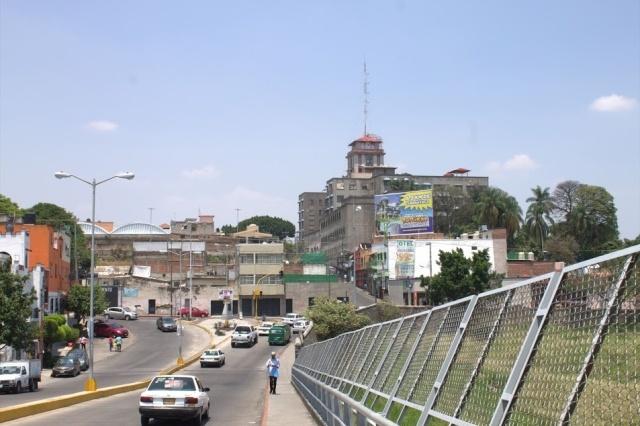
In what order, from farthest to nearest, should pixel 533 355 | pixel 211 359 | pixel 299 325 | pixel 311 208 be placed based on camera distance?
pixel 311 208, pixel 299 325, pixel 211 359, pixel 533 355

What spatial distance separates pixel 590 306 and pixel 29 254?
69.5 m

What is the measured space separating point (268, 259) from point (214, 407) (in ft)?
289

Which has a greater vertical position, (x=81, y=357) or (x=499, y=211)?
(x=499, y=211)

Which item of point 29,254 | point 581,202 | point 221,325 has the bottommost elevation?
point 221,325

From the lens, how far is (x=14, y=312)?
4791 centimetres

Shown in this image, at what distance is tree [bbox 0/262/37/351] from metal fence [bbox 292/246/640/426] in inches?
1621

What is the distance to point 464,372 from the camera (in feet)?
25.6

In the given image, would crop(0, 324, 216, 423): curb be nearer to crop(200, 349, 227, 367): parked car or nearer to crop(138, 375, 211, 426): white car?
crop(138, 375, 211, 426): white car

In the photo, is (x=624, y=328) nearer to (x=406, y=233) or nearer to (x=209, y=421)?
(x=209, y=421)

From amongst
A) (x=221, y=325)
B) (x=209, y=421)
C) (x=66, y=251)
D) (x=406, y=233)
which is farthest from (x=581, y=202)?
(x=209, y=421)

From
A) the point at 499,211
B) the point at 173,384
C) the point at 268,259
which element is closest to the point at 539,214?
the point at 499,211

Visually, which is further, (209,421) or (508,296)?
(209,421)

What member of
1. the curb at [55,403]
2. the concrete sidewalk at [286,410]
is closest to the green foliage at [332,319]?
the concrete sidewalk at [286,410]

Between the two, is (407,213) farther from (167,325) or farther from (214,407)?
(214,407)
